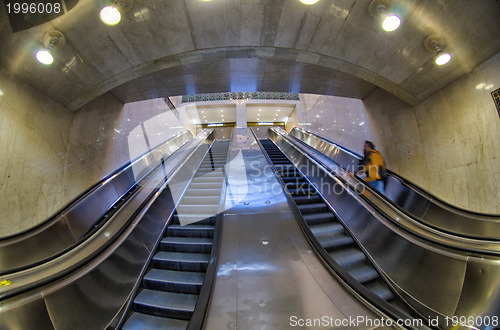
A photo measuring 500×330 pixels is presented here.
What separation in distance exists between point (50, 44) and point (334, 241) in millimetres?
5770

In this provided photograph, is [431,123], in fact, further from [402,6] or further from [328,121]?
[328,121]

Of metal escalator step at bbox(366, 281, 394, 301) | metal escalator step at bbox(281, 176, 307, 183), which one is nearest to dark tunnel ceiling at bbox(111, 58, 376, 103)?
metal escalator step at bbox(281, 176, 307, 183)

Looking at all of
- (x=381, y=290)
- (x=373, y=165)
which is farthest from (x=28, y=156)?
(x=373, y=165)

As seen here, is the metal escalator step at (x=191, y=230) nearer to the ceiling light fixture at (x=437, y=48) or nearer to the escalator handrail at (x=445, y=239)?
the escalator handrail at (x=445, y=239)

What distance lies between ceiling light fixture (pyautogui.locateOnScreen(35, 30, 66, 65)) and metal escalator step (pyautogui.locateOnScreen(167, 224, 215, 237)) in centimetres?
355

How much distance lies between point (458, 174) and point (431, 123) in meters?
1.32

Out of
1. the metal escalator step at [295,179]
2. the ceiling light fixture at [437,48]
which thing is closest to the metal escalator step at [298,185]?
the metal escalator step at [295,179]

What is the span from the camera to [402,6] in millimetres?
3262

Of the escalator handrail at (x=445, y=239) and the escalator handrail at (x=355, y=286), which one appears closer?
the escalator handrail at (x=355, y=286)

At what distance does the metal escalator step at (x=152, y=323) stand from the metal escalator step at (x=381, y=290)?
249cm

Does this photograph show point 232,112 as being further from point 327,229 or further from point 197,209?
point 327,229

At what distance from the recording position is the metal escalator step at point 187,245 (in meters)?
3.20

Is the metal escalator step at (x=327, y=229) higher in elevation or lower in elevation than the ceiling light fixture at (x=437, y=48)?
lower

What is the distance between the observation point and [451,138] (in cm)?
421
